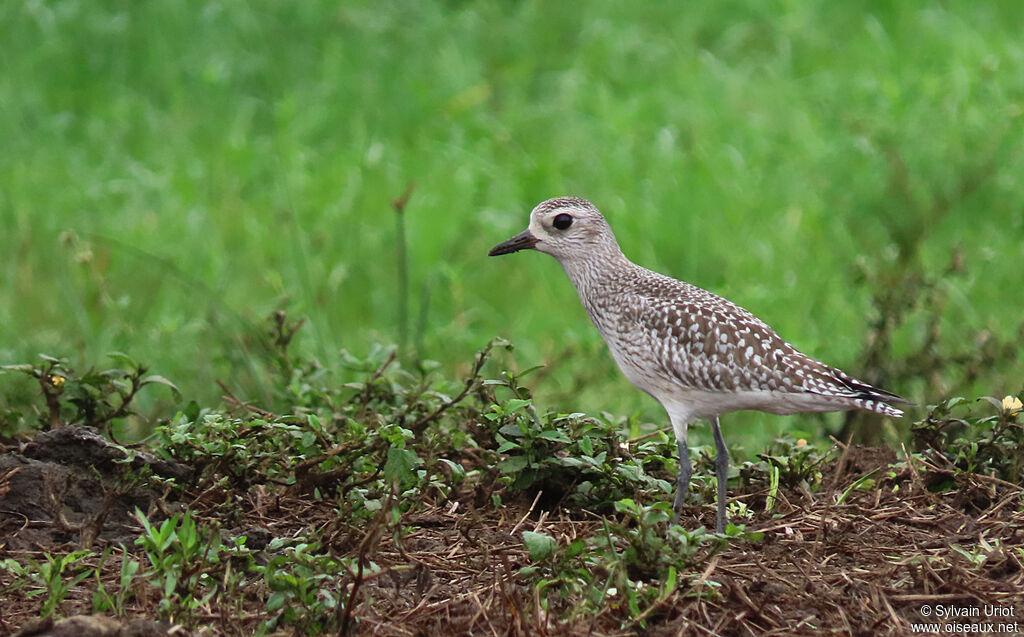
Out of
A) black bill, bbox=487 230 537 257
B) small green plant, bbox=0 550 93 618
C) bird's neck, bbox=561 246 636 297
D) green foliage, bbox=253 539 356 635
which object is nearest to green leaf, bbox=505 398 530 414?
green foliage, bbox=253 539 356 635

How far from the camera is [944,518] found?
205 inches

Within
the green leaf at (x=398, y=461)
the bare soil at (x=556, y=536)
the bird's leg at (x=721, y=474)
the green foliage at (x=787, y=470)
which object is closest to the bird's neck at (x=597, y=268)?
the bird's leg at (x=721, y=474)

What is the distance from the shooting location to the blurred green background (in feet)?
28.5

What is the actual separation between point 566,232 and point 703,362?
1.05 meters

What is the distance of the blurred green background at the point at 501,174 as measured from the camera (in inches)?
342

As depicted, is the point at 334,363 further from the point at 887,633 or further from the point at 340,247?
the point at 887,633

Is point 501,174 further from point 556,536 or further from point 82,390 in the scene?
point 556,536

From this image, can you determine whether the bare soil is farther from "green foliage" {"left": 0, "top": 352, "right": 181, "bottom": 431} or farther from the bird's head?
the bird's head

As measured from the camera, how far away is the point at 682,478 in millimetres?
5305

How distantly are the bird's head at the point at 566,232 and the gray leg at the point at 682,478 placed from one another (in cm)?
115

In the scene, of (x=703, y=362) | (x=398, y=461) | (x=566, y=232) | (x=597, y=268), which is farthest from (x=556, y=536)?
(x=566, y=232)

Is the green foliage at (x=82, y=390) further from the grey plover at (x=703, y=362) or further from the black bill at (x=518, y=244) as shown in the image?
the grey plover at (x=703, y=362)

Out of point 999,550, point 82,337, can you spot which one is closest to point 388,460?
point 999,550

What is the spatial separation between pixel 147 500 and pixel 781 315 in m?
5.17
